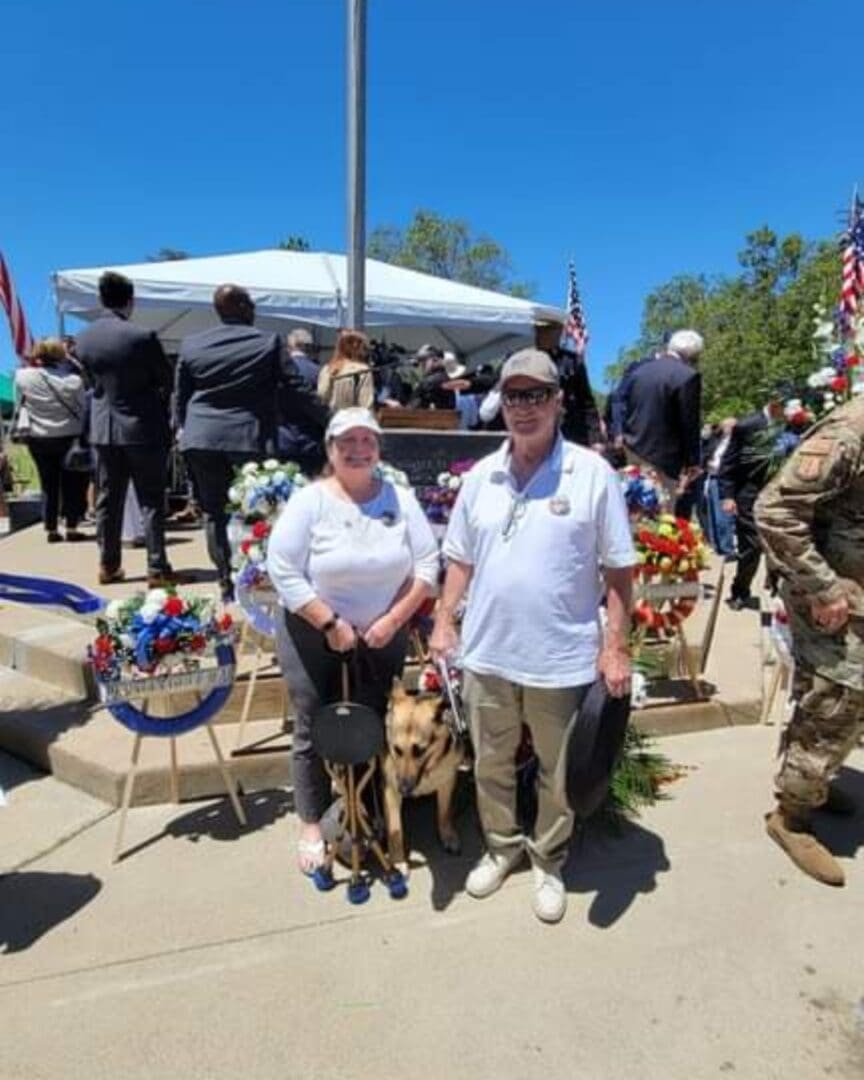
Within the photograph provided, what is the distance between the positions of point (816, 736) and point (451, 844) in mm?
1473

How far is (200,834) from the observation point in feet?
11.0

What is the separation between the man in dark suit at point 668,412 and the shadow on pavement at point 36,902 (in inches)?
181

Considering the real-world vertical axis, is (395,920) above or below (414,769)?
below

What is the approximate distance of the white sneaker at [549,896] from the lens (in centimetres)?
278

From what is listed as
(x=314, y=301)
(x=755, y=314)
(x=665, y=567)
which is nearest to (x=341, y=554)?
(x=665, y=567)

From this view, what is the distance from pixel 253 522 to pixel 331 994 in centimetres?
227

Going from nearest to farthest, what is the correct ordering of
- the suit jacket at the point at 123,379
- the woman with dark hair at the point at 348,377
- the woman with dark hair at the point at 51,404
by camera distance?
the woman with dark hair at the point at 348,377, the suit jacket at the point at 123,379, the woman with dark hair at the point at 51,404

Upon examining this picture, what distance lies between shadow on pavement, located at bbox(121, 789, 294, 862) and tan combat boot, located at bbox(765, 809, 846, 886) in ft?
6.77

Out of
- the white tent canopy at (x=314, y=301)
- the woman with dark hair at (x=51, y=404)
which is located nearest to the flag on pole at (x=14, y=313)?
the white tent canopy at (x=314, y=301)

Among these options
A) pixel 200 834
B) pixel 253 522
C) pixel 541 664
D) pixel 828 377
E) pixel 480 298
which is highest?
pixel 480 298

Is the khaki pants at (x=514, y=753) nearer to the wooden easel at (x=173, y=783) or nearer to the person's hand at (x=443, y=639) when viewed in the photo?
the person's hand at (x=443, y=639)

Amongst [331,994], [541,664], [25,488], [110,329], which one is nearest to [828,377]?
[541,664]

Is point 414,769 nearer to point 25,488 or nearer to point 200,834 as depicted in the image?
point 200,834

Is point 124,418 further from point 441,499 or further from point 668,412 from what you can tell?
point 668,412
